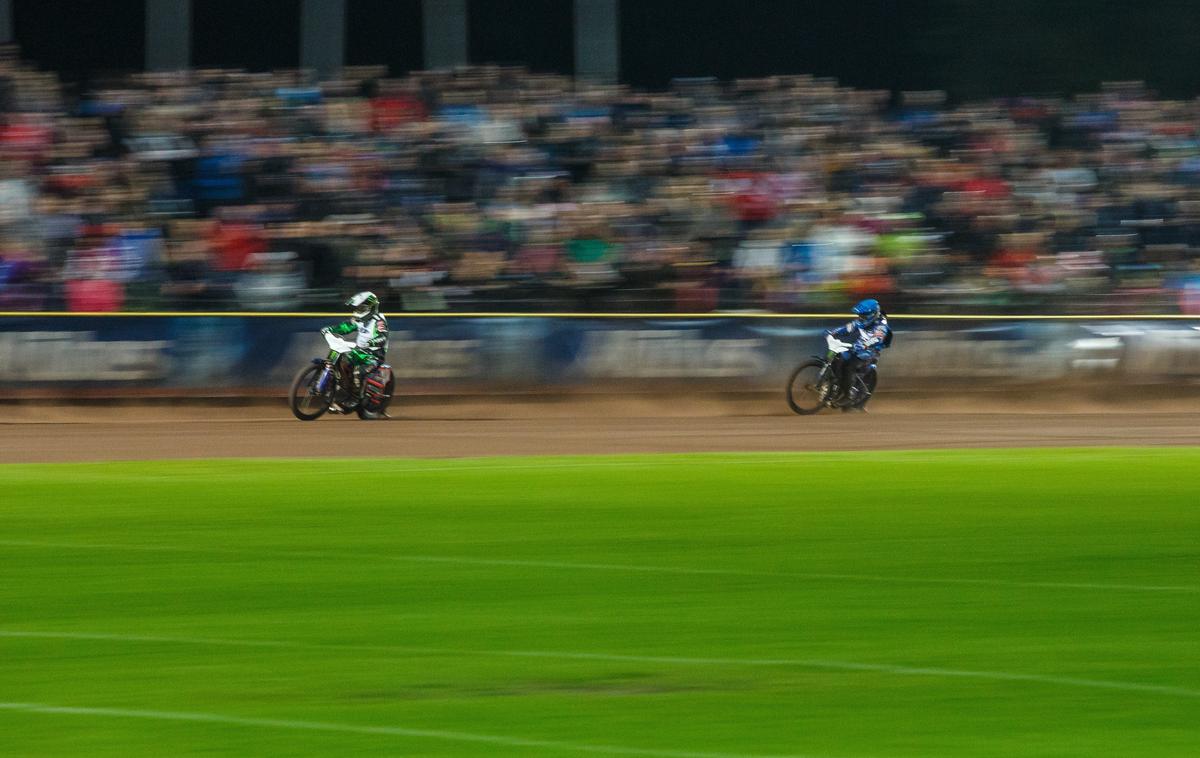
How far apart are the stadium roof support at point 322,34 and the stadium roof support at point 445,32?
49.6 inches

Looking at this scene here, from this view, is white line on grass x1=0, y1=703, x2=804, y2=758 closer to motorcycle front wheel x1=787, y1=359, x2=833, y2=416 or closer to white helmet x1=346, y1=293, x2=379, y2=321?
white helmet x1=346, y1=293, x2=379, y2=321

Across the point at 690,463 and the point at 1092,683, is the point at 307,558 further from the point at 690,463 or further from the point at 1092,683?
the point at 690,463

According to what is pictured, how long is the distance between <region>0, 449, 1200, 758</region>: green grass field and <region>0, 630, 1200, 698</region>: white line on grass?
2cm

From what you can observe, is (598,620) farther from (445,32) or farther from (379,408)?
(445,32)

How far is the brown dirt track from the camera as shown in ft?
50.2

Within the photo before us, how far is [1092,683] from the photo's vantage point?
592cm

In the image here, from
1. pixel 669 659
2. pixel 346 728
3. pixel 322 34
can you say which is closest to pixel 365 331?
pixel 322 34

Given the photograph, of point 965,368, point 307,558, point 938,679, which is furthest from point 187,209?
point 938,679

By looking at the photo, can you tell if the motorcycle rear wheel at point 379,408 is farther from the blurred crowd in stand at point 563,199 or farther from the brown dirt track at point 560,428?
the blurred crowd in stand at point 563,199

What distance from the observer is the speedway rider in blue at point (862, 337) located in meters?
20.0

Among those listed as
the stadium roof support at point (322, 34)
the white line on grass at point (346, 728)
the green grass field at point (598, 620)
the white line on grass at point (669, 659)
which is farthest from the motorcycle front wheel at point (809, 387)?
the white line on grass at point (346, 728)

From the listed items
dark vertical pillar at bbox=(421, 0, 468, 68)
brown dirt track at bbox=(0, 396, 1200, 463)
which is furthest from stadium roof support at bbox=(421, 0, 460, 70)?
brown dirt track at bbox=(0, 396, 1200, 463)

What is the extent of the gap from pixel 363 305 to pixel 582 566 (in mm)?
10897

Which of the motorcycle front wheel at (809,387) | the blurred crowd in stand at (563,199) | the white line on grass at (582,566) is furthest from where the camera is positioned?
the motorcycle front wheel at (809,387)
